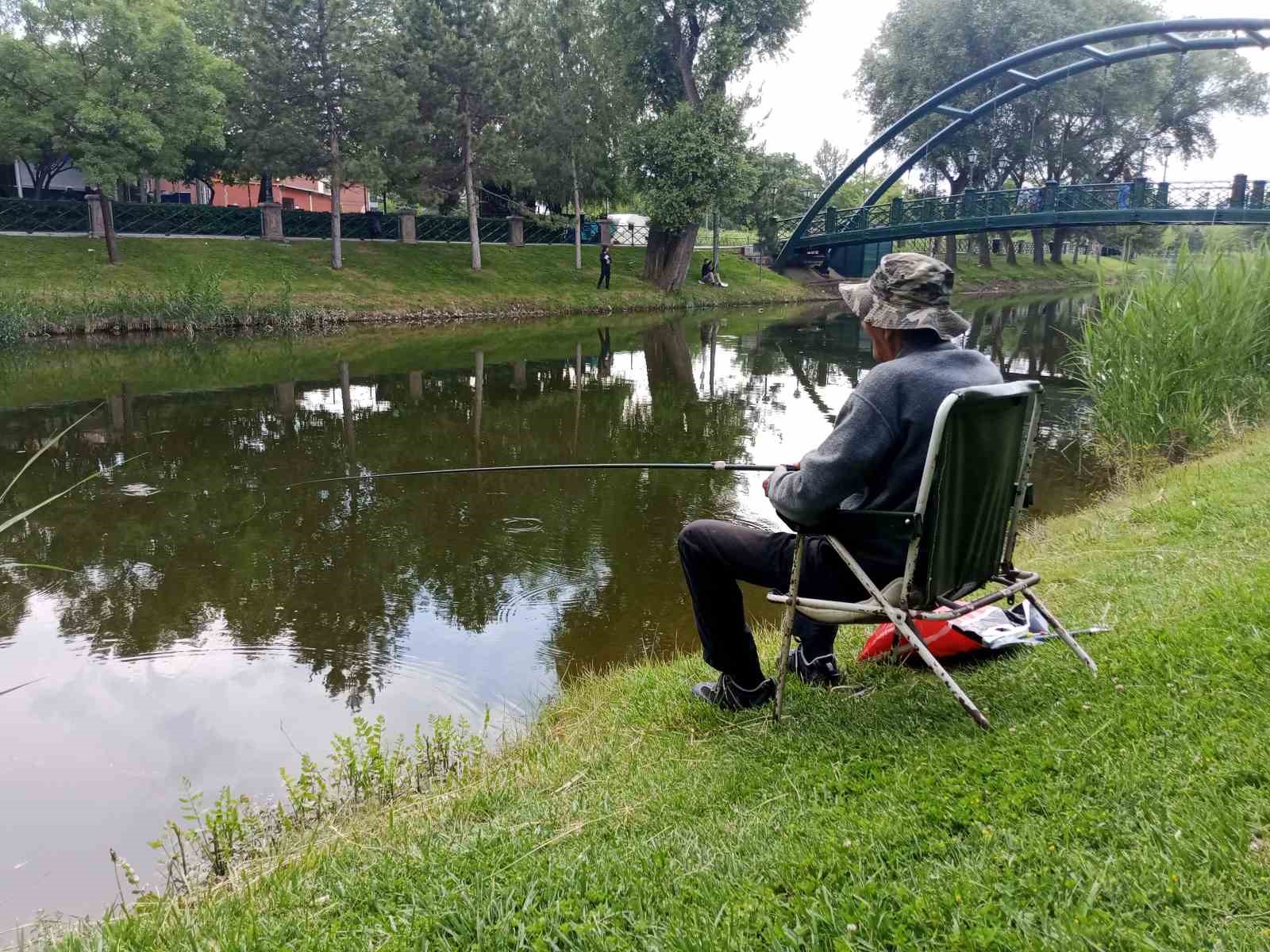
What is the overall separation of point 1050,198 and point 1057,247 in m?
25.5

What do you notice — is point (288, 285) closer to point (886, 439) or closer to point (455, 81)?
point (455, 81)

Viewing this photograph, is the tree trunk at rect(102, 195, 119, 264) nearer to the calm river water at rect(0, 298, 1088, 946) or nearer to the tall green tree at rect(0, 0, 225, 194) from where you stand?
the tall green tree at rect(0, 0, 225, 194)

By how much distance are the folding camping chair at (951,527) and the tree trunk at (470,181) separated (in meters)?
27.7

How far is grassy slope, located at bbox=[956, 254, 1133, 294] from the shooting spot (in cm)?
4397

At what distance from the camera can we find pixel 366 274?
89.0ft

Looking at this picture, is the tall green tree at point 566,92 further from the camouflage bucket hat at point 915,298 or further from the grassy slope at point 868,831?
the grassy slope at point 868,831

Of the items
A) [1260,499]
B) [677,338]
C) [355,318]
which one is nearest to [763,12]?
[677,338]

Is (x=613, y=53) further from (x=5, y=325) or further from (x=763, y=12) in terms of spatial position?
(x=5, y=325)

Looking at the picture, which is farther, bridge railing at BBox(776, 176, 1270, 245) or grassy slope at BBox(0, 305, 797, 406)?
bridge railing at BBox(776, 176, 1270, 245)

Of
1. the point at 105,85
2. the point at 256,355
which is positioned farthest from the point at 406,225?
the point at 256,355

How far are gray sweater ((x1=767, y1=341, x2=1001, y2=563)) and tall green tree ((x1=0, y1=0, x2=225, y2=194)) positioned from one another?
23810 mm

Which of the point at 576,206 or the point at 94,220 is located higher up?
the point at 576,206

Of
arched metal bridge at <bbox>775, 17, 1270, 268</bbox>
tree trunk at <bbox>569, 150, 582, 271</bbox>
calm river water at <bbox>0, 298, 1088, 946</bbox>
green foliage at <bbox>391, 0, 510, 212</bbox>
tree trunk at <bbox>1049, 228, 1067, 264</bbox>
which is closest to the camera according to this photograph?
calm river water at <bbox>0, 298, 1088, 946</bbox>

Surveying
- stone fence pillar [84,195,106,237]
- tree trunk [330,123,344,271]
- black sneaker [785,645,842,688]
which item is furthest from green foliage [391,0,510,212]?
black sneaker [785,645,842,688]
